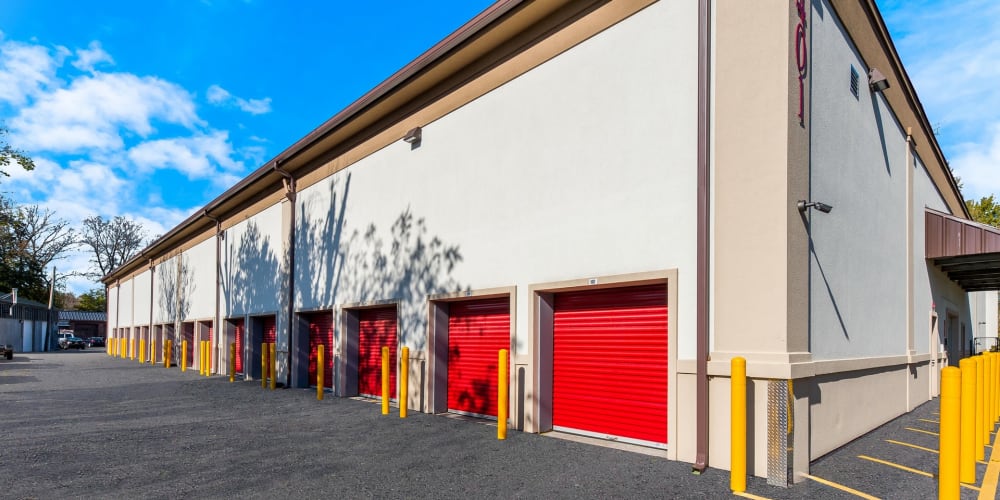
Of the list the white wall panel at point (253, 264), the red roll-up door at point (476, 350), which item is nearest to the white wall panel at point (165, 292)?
the white wall panel at point (253, 264)

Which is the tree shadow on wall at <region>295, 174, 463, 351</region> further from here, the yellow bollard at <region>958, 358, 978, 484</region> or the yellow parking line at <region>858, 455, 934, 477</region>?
the yellow bollard at <region>958, 358, 978, 484</region>

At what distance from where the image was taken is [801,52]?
22.7 ft

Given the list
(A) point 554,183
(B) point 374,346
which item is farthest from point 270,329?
(A) point 554,183

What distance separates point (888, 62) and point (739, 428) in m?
8.73

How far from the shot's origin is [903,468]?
6809 mm

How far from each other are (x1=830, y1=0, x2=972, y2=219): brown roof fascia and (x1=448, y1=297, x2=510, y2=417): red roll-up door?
699 centimetres

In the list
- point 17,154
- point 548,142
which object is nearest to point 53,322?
point 17,154

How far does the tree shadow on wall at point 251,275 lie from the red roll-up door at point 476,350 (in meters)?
8.70

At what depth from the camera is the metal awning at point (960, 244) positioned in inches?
488

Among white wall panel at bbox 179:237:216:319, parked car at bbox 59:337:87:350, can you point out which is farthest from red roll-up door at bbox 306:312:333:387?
parked car at bbox 59:337:87:350

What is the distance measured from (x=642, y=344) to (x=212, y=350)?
19362 millimetres

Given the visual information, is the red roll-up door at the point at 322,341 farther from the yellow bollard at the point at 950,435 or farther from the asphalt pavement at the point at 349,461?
the yellow bollard at the point at 950,435

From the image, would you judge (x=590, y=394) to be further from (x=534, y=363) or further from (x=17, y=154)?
(x=17, y=154)

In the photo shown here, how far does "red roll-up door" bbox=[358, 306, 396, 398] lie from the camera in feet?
41.4
